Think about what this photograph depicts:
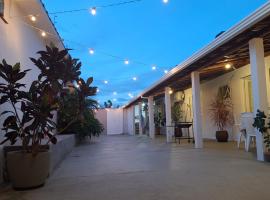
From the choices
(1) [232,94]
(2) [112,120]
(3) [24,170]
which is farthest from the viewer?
(2) [112,120]

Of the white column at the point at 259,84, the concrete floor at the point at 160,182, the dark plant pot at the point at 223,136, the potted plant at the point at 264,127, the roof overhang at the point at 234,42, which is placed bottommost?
the concrete floor at the point at 160,182

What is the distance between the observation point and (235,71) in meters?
9.27

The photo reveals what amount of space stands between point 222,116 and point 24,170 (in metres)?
7.39

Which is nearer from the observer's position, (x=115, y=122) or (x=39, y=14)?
(x=39, y=14)

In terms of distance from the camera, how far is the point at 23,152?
3.62 m

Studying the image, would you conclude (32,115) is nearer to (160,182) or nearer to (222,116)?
(160,182)

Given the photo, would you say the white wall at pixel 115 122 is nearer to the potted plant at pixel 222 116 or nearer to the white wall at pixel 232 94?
the white wall at pixel 232 94

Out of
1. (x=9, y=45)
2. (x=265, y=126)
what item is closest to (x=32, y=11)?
(x=9, y=45)

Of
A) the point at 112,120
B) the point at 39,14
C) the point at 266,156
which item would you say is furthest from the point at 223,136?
the point at 112,120

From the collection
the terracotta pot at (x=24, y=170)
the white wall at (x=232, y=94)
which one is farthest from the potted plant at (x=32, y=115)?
the white wall at (x=232, y=94)

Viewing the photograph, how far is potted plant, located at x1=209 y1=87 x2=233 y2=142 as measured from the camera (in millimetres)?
9289

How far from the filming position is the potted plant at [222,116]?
30.5ft

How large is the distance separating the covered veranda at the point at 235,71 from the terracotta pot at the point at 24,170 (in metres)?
3.65

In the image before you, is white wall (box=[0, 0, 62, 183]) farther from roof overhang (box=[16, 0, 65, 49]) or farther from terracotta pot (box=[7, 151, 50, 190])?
terracotta pot (box=[7, 151, 50, 190])
